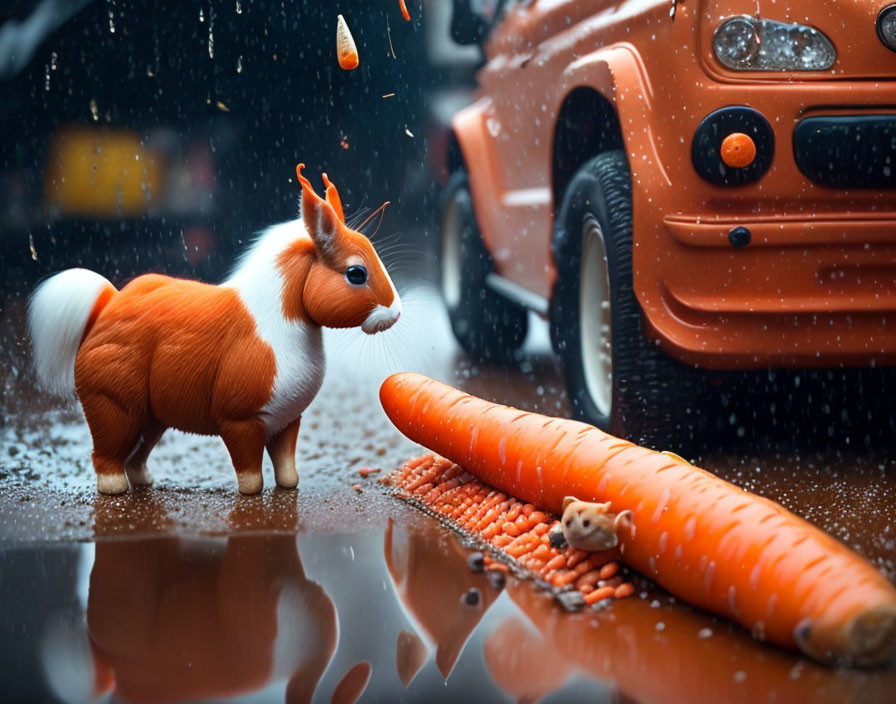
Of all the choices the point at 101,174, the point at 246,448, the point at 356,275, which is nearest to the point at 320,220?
the point at 356,275

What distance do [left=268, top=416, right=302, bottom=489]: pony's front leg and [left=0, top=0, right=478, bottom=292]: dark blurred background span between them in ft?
12.4

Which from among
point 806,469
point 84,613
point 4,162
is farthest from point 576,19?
point 4,162

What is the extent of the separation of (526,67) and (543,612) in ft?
10.5

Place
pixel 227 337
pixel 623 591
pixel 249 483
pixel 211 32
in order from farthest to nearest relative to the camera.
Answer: pixel 211 32 → pixel 249 483 → pixel 227 337 → pixel 623 591

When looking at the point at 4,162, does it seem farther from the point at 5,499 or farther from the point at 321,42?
the point at 5,499

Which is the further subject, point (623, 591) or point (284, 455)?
point (284, 455)

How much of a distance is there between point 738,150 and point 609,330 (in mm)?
864

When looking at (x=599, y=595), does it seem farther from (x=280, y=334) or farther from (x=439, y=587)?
(x=280, y=334)

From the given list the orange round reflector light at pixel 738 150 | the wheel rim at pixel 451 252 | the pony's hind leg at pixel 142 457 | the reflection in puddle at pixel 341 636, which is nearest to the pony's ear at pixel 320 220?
the pony's hind leg at pixel 142 457

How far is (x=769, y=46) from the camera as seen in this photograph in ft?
11.7

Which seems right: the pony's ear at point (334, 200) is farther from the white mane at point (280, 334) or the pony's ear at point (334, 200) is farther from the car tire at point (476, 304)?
the car tire at point (476, 304)

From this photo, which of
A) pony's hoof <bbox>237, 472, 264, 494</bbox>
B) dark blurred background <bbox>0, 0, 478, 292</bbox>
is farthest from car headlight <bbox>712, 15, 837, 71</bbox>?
dark blurred background <bbox>0, 0, 478, 292</bbox>

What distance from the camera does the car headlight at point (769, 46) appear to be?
3557 mm

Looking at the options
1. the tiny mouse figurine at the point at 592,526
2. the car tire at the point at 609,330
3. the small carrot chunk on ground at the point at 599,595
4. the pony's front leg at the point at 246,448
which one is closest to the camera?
the small carrot chunk on ground at the point at 599,595
